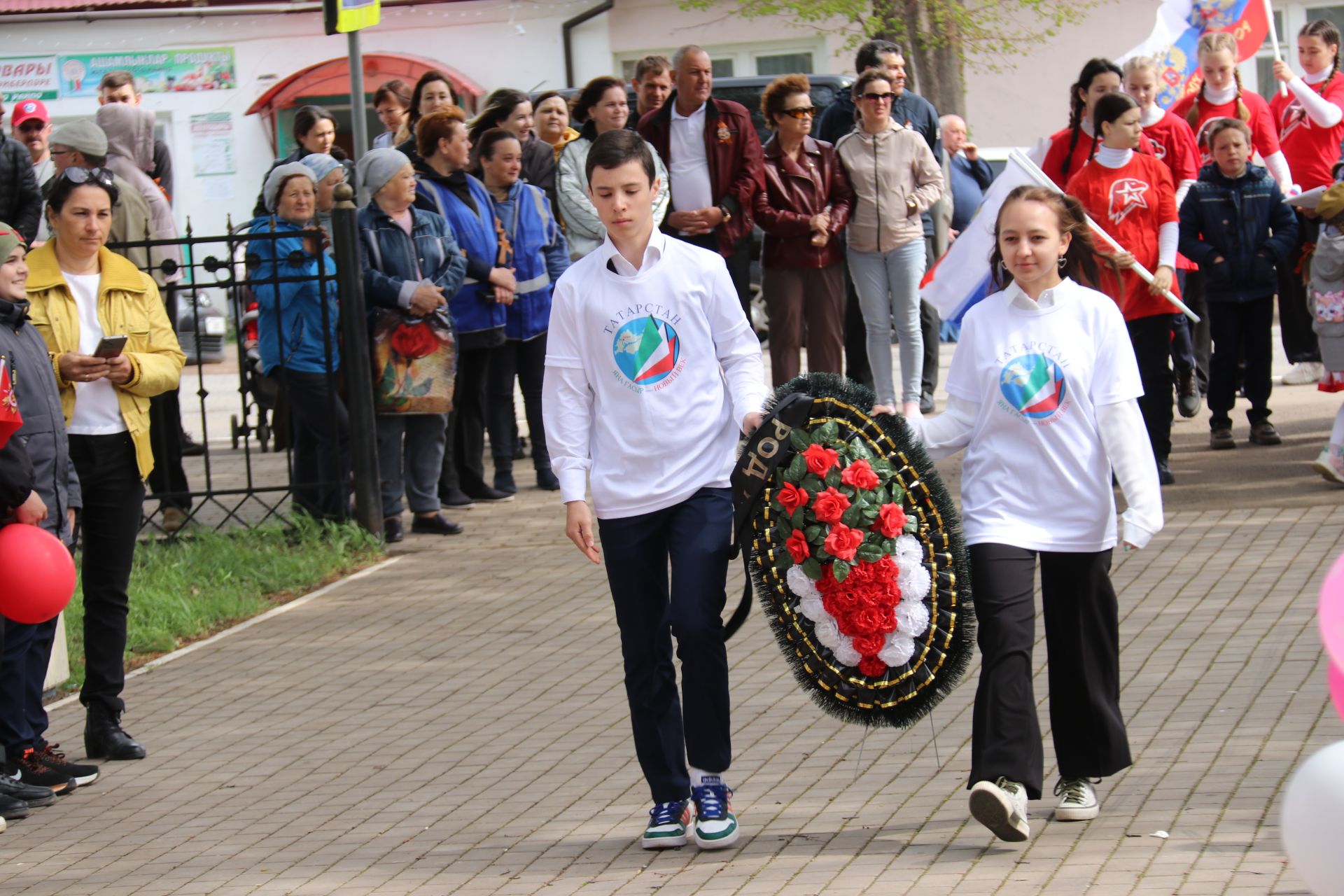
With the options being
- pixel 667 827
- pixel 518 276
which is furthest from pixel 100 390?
pixel 518 276

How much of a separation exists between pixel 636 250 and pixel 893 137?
6855 millimetres

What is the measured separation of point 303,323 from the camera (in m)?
9.64

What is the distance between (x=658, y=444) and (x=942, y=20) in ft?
54.0

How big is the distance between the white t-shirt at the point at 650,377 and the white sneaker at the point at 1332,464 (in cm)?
566

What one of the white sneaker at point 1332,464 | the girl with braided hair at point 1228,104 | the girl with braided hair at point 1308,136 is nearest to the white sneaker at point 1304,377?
the girl with braided hair at point 1308,136

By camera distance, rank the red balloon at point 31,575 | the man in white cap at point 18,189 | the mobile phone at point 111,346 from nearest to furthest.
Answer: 1. the red balloon at point 31,575
2. the mobile phone at point 111,346
3. the man in white cap at point 18,189

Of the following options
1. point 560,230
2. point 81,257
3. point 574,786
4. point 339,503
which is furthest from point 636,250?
point 560,230

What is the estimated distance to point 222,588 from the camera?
29.2 feet

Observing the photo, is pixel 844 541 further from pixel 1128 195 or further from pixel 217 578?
pixel 1128 195

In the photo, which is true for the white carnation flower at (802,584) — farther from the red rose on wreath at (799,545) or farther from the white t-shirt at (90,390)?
the white t-shirt at (90,390)

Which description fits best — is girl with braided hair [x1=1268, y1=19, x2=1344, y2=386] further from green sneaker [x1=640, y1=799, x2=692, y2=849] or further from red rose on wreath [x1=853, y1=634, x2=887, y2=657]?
green sneaker [x1=640, y1=799, x2=692, y2=849]

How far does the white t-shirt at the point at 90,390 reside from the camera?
20.5ft

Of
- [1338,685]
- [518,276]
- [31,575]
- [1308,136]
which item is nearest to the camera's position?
[1338,685]

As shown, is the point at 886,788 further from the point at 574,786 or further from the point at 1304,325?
the point at 1304,325
